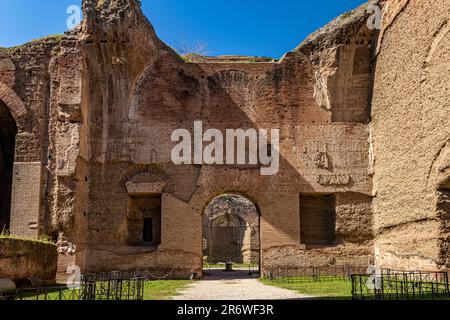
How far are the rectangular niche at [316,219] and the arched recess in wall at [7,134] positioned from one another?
833 centimetres

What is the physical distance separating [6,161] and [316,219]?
10.4m

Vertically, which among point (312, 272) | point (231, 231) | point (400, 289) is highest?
point (231, 231)

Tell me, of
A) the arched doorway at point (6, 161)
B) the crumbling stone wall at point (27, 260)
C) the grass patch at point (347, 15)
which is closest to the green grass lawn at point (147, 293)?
the crumbling stone wall at point (27, 260)

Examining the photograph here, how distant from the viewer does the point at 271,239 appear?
13.9 metres

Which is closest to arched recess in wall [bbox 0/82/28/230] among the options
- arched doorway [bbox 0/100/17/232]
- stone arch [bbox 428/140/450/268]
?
arched doorway [bbox 0/100/17/232]

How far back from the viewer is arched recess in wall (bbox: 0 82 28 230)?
13.6m

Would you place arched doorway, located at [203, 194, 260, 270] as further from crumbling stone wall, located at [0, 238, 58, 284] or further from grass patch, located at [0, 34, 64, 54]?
crumbling stone wall, located at [0, 238, 58, 284]

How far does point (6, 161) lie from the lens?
1667 cm

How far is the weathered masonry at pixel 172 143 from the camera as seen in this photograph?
1328cm

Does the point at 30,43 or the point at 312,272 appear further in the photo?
the point at 30,43

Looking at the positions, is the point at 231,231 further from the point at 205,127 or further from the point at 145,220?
the point at 205,127

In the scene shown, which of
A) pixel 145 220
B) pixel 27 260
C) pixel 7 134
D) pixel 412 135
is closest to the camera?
pixel 27 260

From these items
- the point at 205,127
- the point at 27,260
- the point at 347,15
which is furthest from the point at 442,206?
the point at 27,260
